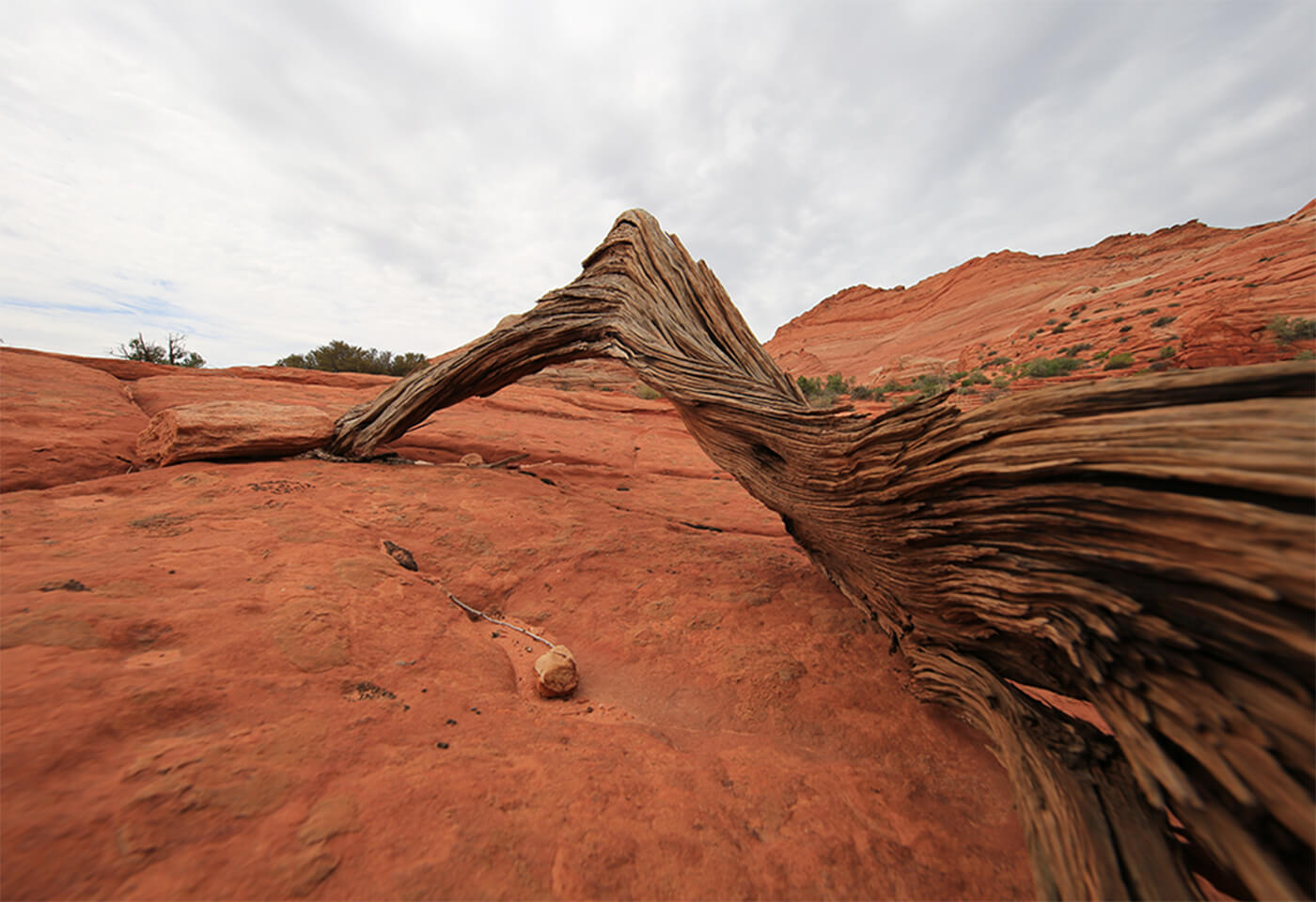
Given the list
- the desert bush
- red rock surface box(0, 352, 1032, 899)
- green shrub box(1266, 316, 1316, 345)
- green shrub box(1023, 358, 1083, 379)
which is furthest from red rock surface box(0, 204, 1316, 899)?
green shrub box(1023, 358, 1083, 379)

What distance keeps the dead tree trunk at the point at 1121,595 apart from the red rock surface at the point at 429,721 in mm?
396

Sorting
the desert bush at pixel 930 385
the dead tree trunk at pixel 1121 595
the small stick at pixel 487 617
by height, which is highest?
the desert bush at pixel 930 385

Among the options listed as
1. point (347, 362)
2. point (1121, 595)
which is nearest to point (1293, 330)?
point (1121, 595)

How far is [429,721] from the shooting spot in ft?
5.96

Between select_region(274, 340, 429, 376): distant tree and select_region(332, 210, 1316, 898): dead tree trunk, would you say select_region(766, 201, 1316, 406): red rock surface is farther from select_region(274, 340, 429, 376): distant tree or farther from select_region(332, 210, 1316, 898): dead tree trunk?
select_region(274, 340, 429, 376): distant tree

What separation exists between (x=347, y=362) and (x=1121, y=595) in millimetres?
23383

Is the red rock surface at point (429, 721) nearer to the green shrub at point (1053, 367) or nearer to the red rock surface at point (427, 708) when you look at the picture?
the red rock surface at point (427, 708)

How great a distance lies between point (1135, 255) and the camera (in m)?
29.6

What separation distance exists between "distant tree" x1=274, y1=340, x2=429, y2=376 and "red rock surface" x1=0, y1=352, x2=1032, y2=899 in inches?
672

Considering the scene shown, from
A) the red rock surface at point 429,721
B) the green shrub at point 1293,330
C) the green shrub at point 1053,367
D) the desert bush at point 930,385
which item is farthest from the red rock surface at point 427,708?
the green shrub at point 1053,367

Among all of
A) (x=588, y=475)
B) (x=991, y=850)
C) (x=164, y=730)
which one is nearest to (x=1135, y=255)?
(x=588, y=475)

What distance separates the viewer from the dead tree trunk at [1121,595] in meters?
0.99

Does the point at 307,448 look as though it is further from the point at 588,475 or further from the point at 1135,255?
the point at 1135,255

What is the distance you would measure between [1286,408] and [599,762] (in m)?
2.23
